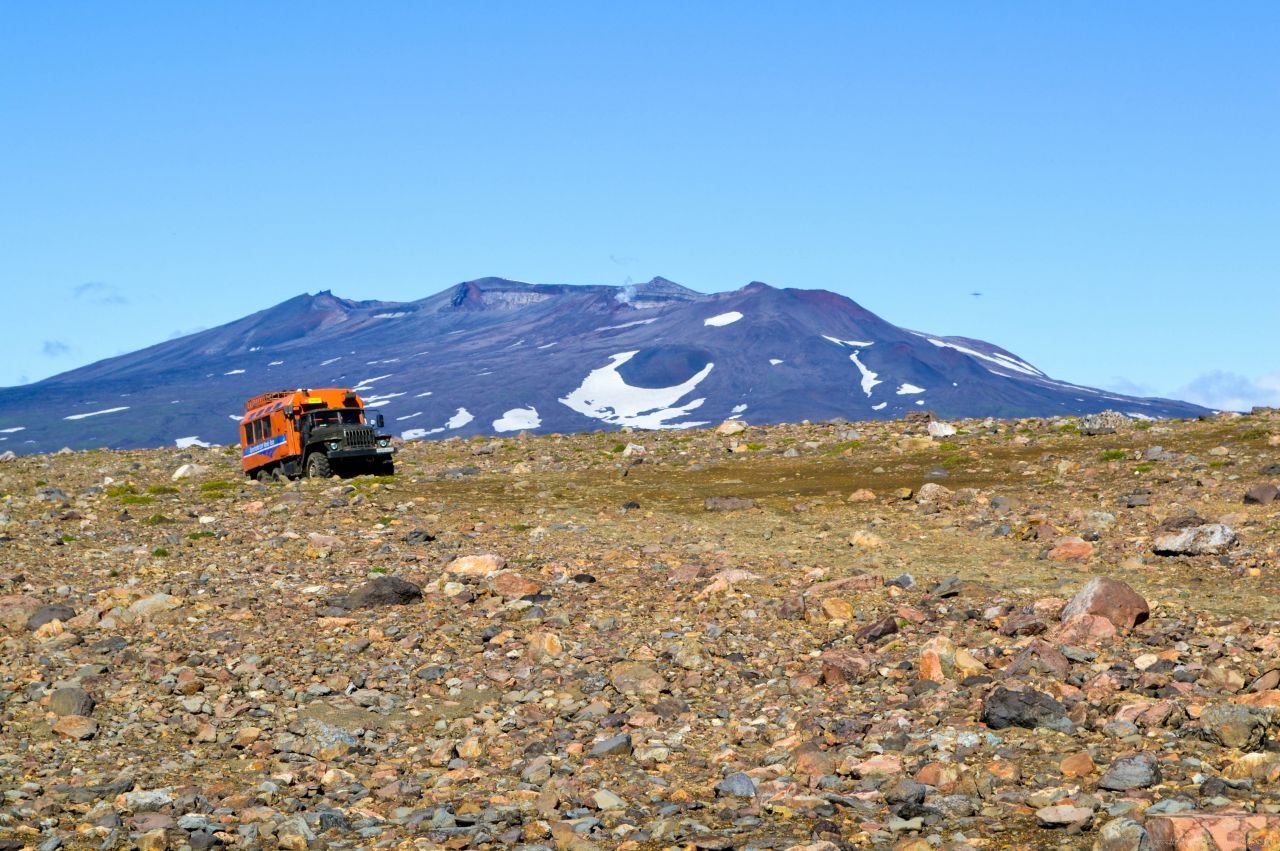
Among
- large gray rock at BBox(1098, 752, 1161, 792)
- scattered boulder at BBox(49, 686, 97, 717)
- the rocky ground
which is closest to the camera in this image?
large gray rock at BBox(1098, 752, 1161, 792)

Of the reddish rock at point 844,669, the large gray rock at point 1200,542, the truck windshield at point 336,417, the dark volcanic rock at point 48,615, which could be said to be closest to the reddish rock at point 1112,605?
the reddish rock at point 844,669

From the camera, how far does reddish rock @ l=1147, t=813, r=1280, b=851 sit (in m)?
8.41

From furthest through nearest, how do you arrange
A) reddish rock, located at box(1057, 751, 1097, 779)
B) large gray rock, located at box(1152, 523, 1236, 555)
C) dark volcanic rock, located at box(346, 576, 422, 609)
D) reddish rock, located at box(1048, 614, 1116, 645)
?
large gray rock, located at box(1152, 523, 1236, 555)
dark volcanic rock, located at box(346, 576, 422, 609)
reddish rock, located at box(1048, 614, 1116, 645)
reddish rock, located at box(1057, 751, 1097, 779)

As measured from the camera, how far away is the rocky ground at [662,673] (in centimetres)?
991

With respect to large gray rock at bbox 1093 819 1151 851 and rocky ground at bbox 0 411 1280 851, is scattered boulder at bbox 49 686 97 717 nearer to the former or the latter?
rocky ground at bbox 0 411 1280 851

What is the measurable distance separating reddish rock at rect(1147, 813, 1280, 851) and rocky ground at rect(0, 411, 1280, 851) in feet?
0.07

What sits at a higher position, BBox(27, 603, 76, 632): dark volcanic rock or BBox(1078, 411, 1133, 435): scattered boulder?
BBox(1078, 411, 1133, 435): scattered boulder

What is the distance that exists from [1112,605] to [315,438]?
91.9 feet

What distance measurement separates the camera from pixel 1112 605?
14.2 metres

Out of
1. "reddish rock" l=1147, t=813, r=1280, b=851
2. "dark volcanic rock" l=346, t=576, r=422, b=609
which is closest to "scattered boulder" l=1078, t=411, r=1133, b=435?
"dark volcanic rock" l=346, t=576, r=422, b=609

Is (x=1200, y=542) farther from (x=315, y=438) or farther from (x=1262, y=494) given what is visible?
(x=315, y=438)

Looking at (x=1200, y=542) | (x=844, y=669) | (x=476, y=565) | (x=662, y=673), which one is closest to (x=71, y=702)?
(x=662, y=673)

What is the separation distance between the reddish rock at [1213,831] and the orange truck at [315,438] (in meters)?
30.4

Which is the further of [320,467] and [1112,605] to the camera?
[320,467]
